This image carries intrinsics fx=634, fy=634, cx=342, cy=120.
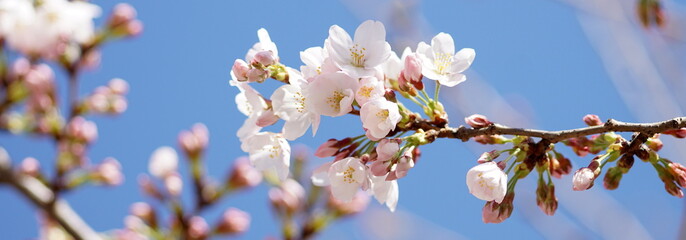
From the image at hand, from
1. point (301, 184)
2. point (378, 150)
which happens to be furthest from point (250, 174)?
point (378, 150)

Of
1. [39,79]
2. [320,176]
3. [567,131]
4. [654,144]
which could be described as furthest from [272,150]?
[39,79]

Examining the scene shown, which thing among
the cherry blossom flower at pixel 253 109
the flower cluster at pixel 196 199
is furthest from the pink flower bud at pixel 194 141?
the cherry blossom flower at pixel 253 109

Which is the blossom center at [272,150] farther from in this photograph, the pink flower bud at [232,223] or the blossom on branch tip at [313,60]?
the pink flower bud at [232,223]

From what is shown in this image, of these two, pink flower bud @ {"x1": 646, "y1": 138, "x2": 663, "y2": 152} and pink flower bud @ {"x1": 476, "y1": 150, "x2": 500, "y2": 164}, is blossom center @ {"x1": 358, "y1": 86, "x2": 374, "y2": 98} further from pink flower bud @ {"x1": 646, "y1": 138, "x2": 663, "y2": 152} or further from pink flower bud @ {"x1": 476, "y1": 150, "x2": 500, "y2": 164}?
pink flower bud @ {"x1": 646, "y1": 138, "x2": 663, "y2": 152}

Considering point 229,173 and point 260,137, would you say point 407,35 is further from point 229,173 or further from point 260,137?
point 260,137

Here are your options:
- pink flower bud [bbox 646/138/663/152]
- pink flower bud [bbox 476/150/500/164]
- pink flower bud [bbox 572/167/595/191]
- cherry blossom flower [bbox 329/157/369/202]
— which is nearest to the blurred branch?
cherry blossom flower [bbox 329/157/369/202]
